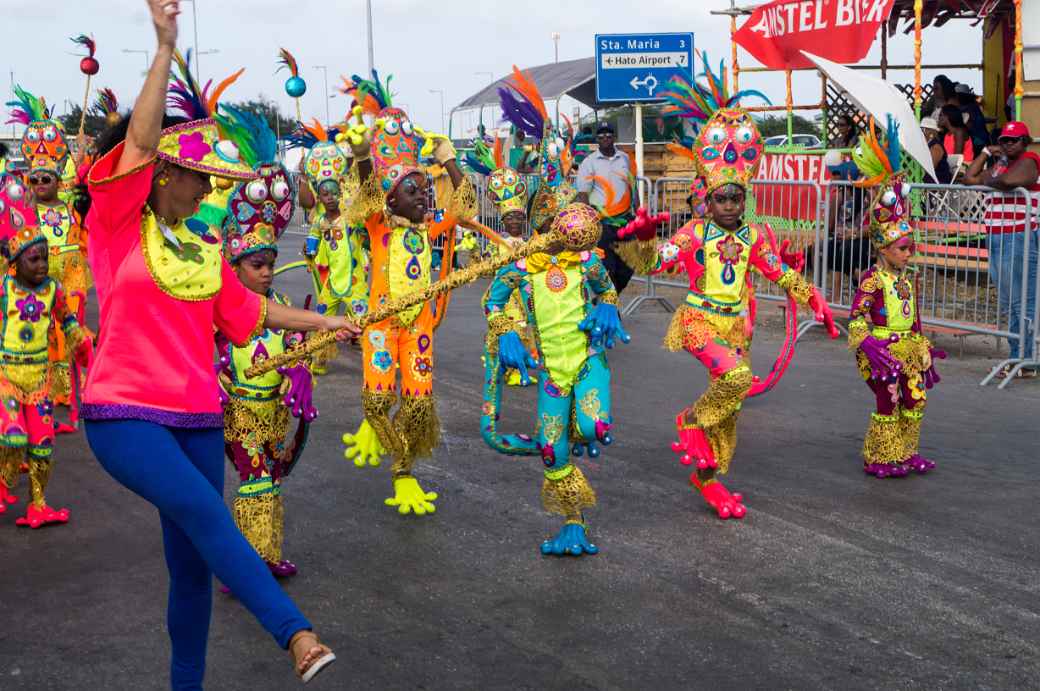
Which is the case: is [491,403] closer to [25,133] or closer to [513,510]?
[513,510]

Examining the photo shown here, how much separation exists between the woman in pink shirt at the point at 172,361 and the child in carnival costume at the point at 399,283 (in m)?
2.84

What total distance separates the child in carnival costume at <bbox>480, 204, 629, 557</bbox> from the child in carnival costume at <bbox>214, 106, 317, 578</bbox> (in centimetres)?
112

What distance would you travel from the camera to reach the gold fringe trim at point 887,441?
296 inches

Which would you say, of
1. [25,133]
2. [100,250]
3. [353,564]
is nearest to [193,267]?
[100,250]

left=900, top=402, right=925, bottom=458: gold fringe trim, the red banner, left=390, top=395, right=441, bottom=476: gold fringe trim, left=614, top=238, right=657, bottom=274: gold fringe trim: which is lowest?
left=900, top=402, right=925, bottom=458: gold fringe trim

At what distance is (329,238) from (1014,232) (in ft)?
20.2

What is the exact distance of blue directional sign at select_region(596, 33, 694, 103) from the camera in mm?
19719

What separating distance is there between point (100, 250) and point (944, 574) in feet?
13.6

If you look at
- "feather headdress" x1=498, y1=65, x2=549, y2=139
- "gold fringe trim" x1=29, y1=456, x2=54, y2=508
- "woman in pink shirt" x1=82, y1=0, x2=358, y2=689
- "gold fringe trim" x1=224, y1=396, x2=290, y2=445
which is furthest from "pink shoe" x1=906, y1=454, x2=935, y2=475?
"gold fringe trim" x1=29, y1=456, x2=54, y2=508

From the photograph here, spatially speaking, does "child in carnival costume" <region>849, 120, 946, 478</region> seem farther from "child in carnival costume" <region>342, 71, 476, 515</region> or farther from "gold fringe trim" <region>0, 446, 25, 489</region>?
"gold fringe trim" <region>0, 446, 25, 489</region>

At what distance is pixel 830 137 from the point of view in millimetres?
19406

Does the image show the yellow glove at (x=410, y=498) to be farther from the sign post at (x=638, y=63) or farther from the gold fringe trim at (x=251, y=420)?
the sign post at (x=638, y=63)

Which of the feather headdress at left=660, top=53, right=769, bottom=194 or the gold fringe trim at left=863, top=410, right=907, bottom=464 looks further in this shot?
the gold fringe trim at left=863, top=410, right=907, bottom=464

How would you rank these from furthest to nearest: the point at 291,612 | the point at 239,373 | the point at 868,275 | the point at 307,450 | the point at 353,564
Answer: the point at 307,450, the point at 868,275, the point at 353,564, the point at 239,373, the point at 291,612
